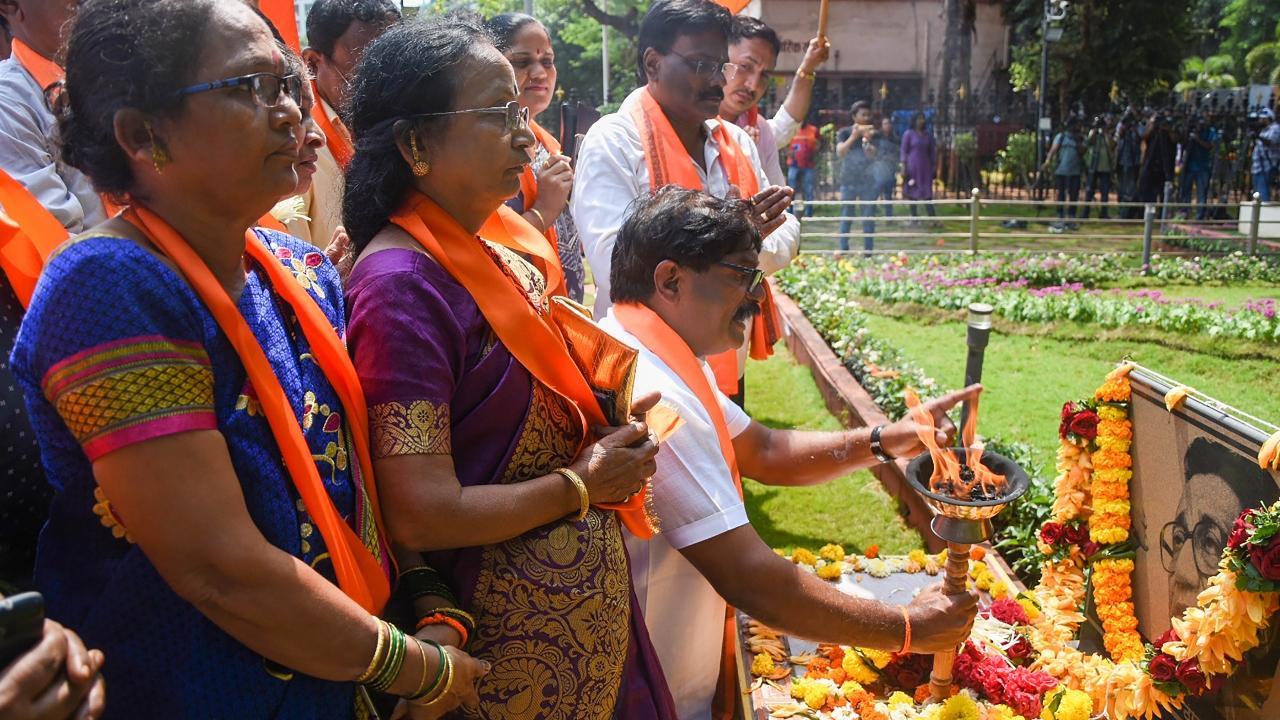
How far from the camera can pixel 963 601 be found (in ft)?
8.18

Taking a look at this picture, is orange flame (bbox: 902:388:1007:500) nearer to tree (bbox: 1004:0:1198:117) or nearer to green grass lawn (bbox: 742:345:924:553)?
green grass lawn (bbox: 742:345:924:553)

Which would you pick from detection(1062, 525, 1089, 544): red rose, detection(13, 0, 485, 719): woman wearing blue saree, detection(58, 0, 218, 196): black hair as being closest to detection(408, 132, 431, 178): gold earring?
detection(13, 0, 485, 719): woman wearing blue saree

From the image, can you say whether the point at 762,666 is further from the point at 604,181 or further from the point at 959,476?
the point at 604,181

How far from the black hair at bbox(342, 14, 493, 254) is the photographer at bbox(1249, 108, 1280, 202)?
18.0 meters

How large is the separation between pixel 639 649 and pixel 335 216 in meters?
1.83

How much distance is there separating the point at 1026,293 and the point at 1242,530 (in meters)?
8.30

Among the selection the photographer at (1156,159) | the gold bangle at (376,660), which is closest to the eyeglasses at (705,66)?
the gold bangle at (376,660)

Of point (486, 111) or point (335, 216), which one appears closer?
point (486, 111)

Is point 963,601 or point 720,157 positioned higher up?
point 720,157

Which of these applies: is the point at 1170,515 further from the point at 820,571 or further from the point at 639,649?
the point at 639,649

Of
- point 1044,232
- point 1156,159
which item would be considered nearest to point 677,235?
point 1044,232

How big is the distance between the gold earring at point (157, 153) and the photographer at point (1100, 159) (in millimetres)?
17924

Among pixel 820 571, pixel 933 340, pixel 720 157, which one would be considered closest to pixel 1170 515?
pixel 820 571

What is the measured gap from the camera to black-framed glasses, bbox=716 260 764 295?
2.52 meters
